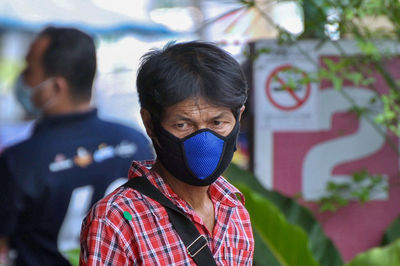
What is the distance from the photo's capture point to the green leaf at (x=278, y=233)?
2564 millimetres

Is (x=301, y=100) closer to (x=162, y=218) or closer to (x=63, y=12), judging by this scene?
(x=162, y=218)

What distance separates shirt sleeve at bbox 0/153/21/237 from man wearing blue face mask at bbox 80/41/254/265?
4.48ft

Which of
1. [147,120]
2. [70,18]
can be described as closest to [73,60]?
[147,120]

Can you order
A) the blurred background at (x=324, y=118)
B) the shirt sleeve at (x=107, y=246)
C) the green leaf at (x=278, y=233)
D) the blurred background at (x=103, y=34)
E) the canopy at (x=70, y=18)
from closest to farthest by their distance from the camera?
1. the shirt sleeve at (x=107, y=246)
2. the green leaf at (x=278, y=233)
3. the blurred background at (x=324, y=118)
4. the blurred background at (x=103, y=34)
5. the canopy at (x=70, y=18)

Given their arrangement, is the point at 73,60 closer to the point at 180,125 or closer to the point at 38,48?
the point at 38,48

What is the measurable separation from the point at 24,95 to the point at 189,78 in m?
1.95

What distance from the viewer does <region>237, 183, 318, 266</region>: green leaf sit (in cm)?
256

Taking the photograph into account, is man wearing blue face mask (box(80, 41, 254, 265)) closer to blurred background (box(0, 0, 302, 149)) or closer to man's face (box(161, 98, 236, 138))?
man's face (box(161, 98, 236, 138))

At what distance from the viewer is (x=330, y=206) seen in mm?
3541

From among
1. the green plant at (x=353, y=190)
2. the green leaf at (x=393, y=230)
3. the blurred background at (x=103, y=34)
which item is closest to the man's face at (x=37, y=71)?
the green plant at (x=353, y=190)

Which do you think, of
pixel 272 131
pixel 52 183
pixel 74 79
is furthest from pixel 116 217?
pixel 272 131

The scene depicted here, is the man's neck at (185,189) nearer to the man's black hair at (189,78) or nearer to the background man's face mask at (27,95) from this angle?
the man's black hair at (189,78)

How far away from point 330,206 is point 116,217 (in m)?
2.29

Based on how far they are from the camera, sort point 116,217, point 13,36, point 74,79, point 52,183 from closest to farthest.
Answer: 1. point 116,217
2. point 52,183
3. point 74,79
4. point 13,36
